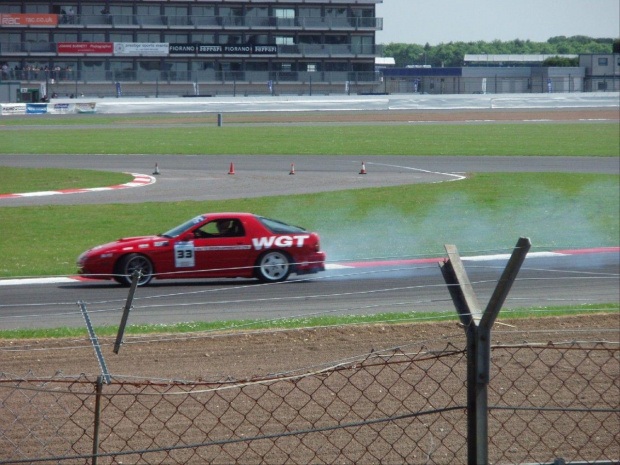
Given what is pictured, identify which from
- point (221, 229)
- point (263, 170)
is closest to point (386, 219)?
point (221, 229)

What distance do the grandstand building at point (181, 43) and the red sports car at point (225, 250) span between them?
22112 mm

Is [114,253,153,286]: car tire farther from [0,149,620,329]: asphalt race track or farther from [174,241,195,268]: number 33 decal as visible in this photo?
[174,241,195,268]: number 33 decal

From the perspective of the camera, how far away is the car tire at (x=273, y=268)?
42.8ft

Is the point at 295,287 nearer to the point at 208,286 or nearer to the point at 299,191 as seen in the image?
the point at 208,286

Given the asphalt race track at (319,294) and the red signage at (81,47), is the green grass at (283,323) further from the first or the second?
the red signage at (81,47)

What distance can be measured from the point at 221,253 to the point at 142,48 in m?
28.6

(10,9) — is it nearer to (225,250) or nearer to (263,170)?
(263,170)

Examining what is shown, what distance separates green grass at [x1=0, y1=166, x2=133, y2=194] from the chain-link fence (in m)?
18.6

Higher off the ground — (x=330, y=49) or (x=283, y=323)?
(x=330, y=49)

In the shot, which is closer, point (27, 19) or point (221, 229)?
point (221, 229)

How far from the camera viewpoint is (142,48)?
39.5m

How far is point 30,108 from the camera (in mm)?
49375

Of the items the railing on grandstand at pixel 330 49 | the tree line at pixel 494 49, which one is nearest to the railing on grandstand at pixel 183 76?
the railing on grandstand at pixel 330 49

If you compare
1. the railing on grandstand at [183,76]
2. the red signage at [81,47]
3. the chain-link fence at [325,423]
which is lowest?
the chain-link fence at [325,423]
